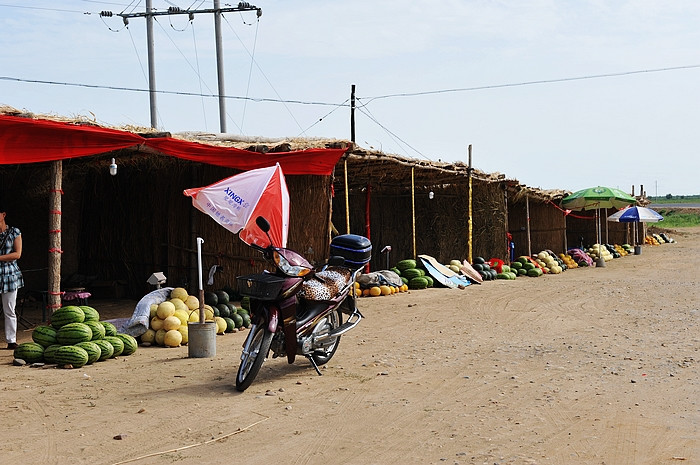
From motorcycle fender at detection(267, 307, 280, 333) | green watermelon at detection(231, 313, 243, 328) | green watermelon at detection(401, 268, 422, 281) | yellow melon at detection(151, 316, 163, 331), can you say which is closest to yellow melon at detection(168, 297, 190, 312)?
yellow melon at detection(151, 316, 163, 331)

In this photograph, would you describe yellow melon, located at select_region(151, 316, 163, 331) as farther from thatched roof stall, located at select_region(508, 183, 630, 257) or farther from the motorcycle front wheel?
thatched roof stall, located at select_region(508, 183, 630, 257)

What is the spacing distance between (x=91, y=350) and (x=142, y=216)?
20.7 ft

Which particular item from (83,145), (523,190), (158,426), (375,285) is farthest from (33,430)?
(523,190)

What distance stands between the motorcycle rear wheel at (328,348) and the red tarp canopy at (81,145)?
12.7 ft

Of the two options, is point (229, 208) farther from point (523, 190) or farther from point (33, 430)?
point (523, 190)

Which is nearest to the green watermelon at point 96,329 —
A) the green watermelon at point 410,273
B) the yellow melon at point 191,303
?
the yellow melon at point 191,303

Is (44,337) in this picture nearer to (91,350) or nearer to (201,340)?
(91,350)

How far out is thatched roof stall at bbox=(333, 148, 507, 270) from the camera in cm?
1931

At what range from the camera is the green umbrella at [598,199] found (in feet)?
72.9

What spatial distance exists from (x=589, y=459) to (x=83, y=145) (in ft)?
23.4

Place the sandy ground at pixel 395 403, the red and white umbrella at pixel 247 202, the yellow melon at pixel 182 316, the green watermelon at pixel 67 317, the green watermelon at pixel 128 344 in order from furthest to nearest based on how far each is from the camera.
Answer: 1. the yellow melon at pixel 182 316
2. the green watermelon at pixel 128 344
3. the green watermelon at pixel 67 317
4. the red and white umbrella at pixel 247 202
5. the sandy ground at pixel 395 403

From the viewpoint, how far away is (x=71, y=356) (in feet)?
24.7

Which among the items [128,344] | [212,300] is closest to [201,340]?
[128,344]

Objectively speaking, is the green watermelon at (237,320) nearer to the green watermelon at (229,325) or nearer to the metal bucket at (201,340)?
the green watermelon at (229,325)
